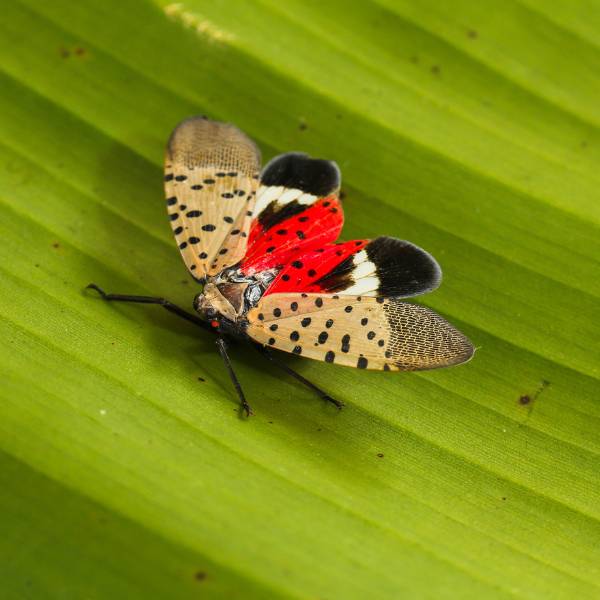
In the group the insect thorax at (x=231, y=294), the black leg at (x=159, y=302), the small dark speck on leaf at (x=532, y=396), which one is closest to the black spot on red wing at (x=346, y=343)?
the insect thorax at (x=231, y=294)

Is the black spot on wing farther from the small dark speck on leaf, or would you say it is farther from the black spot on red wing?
the small dark speck on leaf

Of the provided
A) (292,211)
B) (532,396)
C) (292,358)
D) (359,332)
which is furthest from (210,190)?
(532,396)

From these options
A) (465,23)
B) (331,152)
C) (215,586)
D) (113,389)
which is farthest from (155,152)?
(215,586)

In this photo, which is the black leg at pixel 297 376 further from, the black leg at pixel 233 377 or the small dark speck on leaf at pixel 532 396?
the small dark speck on leaf at pixel 532 396

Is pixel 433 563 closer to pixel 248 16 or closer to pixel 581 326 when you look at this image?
pixel 581 326

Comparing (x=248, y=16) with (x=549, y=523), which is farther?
(x=248, y=16)

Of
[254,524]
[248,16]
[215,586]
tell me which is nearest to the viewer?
[215,586]
